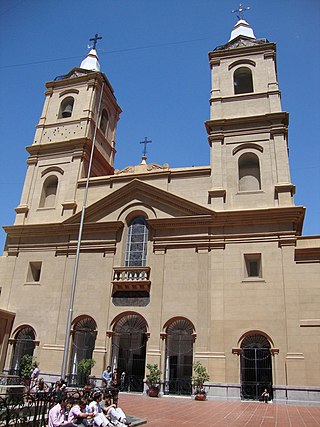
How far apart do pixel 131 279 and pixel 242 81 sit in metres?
18.4

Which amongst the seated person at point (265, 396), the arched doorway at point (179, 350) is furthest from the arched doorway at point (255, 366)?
the arched doorway at point (179, 350)

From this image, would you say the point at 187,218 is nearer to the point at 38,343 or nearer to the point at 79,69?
the point at 38,343

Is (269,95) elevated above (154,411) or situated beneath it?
elevated above

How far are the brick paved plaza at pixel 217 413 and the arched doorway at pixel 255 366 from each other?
47.4 inches

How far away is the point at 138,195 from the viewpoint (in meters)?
26.8

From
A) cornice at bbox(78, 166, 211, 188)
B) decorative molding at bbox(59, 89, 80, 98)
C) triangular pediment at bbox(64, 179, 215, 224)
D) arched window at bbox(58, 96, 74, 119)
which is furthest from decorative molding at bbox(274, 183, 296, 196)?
decorative molding at bbox(59, 89, 80, 98)

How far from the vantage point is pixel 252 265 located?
76.6 feet

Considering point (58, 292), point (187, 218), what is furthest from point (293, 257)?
point (58, 292)

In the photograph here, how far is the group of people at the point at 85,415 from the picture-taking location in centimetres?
A: 991

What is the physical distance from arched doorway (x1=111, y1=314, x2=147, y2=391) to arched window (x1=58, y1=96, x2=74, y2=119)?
1911cm

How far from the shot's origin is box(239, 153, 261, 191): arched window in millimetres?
25625

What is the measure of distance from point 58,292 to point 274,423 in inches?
650

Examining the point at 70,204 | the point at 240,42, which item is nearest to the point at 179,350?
the point at 70,204

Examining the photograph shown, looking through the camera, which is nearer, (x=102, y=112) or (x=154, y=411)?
(x=154, y=411)
